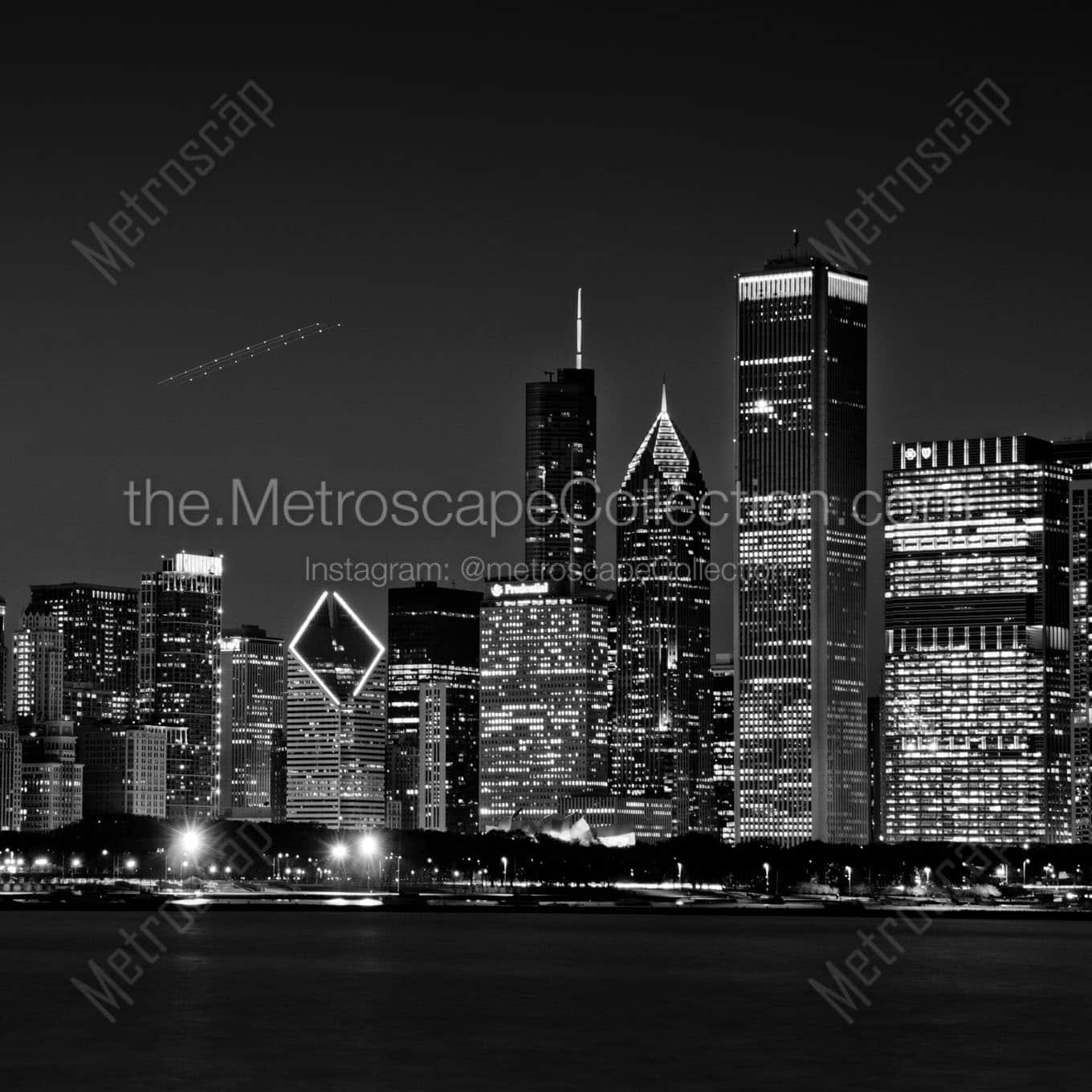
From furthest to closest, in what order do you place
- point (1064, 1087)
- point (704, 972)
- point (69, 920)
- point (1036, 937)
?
point (69, 920), point (1036, 937), point (704, 972), point (1064, 1087)

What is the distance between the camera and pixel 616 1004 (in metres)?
98.3

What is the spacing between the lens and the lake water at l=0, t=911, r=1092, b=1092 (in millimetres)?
72438

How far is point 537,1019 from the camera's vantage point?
300ft

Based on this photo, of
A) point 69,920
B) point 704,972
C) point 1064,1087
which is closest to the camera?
point 1064,1087

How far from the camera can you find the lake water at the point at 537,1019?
72.4 m

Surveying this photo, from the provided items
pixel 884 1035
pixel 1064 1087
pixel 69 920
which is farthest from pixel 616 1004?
pixel 69 920

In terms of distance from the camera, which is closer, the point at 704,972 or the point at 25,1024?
the point at 25,1024

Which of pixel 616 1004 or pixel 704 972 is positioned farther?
pixel 704 972

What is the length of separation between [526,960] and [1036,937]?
2058 inches

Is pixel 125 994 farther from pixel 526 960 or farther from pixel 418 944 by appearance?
pixel 418 944

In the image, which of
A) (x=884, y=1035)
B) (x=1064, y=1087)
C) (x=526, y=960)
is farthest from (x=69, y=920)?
(x=1064, y=1087)

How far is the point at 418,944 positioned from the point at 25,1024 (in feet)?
217

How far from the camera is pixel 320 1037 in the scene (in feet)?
273

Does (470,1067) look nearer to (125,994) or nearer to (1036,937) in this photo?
(125,994)
